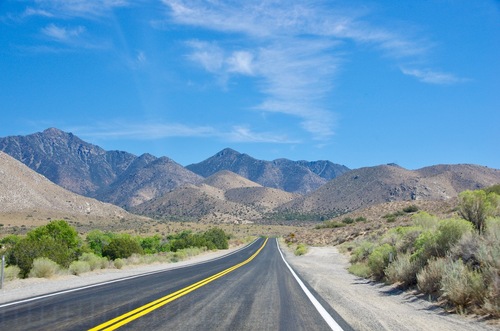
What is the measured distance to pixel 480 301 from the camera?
984 centimetres

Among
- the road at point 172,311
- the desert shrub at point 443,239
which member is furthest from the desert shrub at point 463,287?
the desert shrub at point 443,239

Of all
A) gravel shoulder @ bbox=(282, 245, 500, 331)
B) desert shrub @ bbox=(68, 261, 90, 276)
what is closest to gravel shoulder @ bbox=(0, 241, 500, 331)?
gravel shoulder @ bbox=(282, 245, 500, 331)

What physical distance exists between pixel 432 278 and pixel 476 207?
10.6 meters

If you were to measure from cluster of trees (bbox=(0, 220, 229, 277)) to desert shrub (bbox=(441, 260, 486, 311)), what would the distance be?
61.4 ft

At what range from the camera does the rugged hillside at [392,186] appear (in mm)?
141250

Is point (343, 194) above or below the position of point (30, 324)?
above

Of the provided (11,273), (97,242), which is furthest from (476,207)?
(97,242)

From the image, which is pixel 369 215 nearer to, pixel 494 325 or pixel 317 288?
pixel 317 288

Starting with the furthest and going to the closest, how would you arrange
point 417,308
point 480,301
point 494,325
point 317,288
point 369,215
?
point 369,215, point 317,288, point 417,308, point 480,301, point 494,325

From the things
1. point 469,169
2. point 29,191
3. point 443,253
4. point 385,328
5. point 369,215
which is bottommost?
point 385,328

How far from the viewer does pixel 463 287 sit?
33.9 ft

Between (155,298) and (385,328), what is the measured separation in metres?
6.58

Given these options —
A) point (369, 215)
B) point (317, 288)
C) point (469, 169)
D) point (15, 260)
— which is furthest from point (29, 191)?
point (469, 169)

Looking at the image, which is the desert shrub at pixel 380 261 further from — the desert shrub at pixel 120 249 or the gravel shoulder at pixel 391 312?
the desert shrub at pixel 120 249
